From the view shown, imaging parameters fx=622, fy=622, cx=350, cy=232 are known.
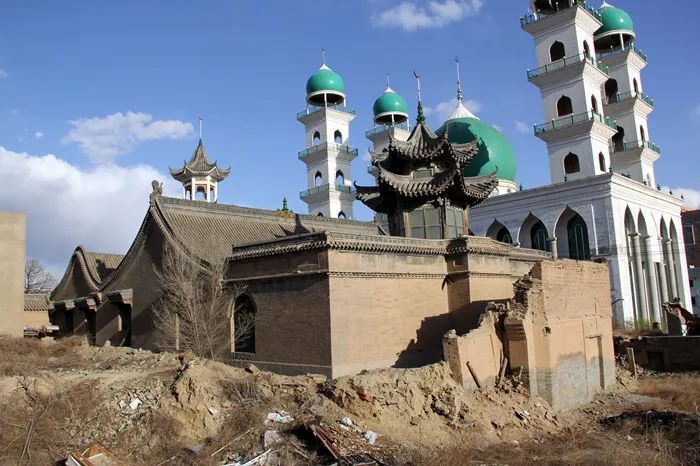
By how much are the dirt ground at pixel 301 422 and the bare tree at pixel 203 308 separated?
145 inches

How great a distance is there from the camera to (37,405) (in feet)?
44.3

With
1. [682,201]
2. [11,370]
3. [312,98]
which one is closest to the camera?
[11,370]

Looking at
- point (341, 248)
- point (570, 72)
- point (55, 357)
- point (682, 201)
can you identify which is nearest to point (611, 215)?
point (570, 72)

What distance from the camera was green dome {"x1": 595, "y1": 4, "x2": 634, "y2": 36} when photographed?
46406 millimetres

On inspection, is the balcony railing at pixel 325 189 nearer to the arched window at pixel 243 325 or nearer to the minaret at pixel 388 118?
the minaret at pixel 388 118

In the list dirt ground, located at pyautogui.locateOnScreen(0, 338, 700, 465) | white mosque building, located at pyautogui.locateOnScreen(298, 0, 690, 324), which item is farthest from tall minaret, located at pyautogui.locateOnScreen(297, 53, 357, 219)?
dirt ground, located at pyautogui.locateOnScreen(0, 338, 700, 465)

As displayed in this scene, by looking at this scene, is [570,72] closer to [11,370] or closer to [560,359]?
[560,359]

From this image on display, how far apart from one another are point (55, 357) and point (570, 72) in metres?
32.0

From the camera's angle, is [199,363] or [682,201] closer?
[199,363]

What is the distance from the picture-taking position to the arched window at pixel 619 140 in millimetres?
45713

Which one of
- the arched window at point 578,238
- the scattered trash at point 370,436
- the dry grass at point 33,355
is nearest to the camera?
the scattered trash at point 370,436

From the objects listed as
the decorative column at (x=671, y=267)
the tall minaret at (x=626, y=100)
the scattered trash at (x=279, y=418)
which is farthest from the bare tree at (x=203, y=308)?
the tall minaret at (x=626, y=100)

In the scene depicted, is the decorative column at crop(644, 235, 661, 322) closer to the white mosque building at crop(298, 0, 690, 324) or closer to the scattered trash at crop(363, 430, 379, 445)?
the white mosque building at crop(298, 0, 690, 324)

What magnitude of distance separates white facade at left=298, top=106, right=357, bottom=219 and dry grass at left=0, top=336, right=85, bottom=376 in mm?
28400
